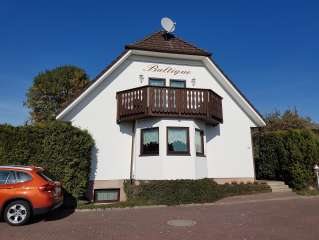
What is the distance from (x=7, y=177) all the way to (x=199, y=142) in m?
10.1

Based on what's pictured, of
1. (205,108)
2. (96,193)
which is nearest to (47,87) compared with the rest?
(96,193)

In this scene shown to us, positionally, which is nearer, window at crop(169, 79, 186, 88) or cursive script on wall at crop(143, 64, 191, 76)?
cursive script on wall at crop(143, 64, 191, 76)

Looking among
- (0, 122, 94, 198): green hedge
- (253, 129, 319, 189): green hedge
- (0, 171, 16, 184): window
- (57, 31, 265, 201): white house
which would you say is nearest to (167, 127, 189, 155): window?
(57, 31, 265, 201): white house

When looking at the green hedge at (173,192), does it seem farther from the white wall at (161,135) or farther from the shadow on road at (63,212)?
the shadow on road at (63,212)

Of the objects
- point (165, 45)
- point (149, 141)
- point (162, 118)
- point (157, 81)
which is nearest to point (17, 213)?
point (149, 141)

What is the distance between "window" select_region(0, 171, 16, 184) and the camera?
29.3 feet

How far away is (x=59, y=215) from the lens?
10.6 meters

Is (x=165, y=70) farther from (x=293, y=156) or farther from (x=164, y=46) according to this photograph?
(x=293, y=156)

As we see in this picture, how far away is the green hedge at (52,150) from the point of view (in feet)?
38.5

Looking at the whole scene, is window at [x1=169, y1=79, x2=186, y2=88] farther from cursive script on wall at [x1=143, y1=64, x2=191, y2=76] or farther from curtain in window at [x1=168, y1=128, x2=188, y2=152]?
curtain in window at [x1=168, y1=128, x2=188, y2=152]

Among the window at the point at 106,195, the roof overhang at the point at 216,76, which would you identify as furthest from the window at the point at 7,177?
the roof overhang at the point at 216,76

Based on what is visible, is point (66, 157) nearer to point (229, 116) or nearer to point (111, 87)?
point (111, 87)

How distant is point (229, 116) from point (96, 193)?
377 inches

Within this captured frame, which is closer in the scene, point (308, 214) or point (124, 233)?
point (124, 233)
